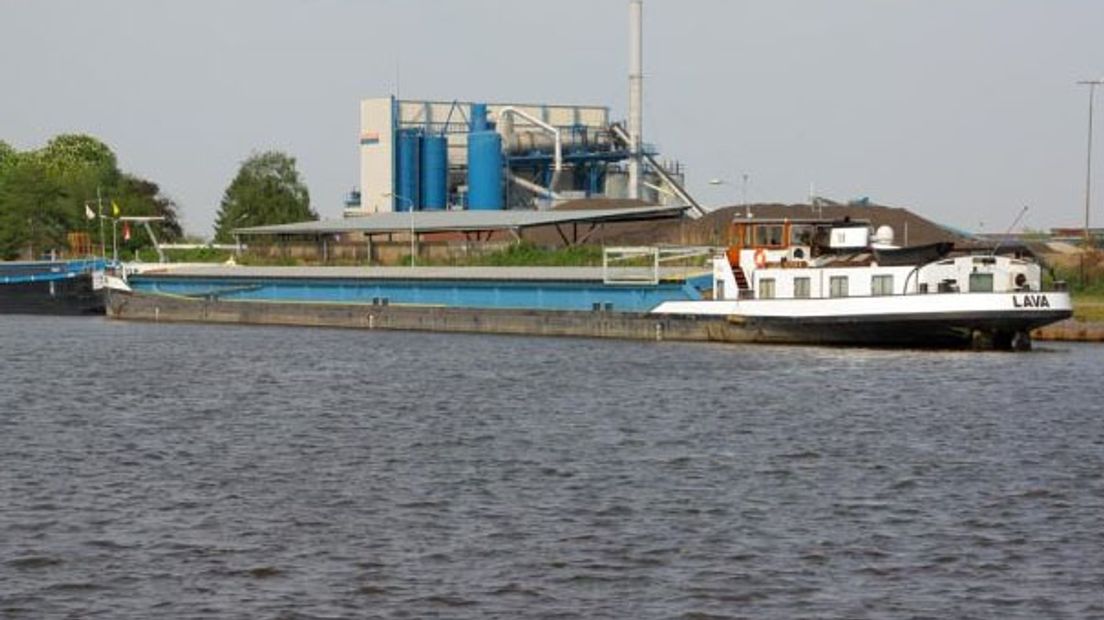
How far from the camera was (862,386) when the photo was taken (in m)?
44.9

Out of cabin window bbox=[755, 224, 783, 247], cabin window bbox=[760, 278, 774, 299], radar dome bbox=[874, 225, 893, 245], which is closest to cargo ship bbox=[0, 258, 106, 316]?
cabin window bbox=[755, 224, 783, 247]

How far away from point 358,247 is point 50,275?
54.4 feet

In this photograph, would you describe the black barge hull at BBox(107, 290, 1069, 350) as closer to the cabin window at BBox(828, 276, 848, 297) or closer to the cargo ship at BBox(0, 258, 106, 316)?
the cabin window at BBox(828, 276, 848, 297)

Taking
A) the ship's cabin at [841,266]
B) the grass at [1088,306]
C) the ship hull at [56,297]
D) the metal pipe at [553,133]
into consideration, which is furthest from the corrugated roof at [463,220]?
the ship's cabin at [841,266]

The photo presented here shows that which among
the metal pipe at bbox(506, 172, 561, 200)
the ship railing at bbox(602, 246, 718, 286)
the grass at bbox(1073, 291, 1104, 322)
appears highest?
the metal pipe at bbox(506, 172, 561, 200)

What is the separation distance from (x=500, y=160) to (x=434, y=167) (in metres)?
5.55

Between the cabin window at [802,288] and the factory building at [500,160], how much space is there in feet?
179

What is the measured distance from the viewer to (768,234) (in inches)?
2367

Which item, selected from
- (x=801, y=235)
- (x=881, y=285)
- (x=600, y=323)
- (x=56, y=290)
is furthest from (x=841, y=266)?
(x=56, y=290)

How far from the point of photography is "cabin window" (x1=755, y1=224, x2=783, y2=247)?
6000 centimetres

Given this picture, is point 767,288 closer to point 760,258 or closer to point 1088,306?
point 760,258

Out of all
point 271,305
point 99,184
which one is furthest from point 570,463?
point 99,184

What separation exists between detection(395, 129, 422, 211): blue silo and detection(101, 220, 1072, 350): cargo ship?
31.7m

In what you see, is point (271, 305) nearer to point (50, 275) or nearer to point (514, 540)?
point (50, 275)
